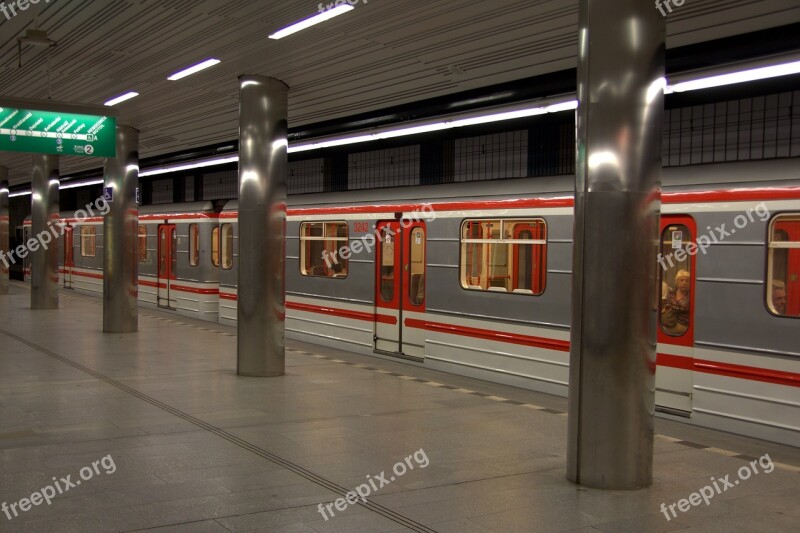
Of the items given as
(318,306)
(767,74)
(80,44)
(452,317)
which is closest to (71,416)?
(80,44)

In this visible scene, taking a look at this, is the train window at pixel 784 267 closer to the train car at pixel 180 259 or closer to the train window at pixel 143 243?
the train car at pixel 180 259

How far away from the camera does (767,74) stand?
7.92 meters

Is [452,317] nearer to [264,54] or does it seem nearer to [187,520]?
[264,54]

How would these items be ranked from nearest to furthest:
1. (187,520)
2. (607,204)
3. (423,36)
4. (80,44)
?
(187,520) → (607,204) → (423,36) → (80,44)

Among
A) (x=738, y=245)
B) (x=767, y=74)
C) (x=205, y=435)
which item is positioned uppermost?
(x=767, y=74)

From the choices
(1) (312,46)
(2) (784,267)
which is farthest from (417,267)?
(2) (784,267)

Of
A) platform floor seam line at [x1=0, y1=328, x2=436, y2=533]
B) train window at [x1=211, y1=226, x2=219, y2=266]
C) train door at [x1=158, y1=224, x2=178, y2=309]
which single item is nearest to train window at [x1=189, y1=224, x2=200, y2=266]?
train window at [x1=211, y1=226, x2=219, y2=266]

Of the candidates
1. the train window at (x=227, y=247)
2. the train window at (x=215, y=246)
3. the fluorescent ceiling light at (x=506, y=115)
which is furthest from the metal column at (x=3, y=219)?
the fluorescent ceiling light at (x=506, y=115)

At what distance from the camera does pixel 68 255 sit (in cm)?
2712

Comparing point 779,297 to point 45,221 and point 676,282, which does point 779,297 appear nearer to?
point 676,282

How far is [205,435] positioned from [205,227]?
11.4 metres

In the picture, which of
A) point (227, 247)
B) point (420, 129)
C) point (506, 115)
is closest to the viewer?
point (506, 115)

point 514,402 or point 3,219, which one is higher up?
point 3,219

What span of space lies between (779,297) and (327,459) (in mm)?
4314
